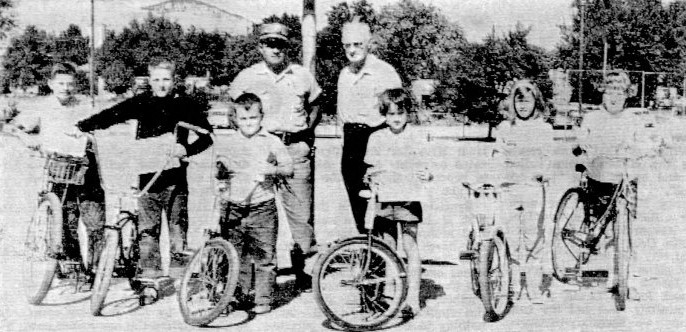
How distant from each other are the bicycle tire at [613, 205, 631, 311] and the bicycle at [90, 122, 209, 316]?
95.3 inches

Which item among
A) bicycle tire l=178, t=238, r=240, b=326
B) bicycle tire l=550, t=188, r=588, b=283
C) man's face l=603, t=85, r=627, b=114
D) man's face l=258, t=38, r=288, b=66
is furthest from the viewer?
bicycle tire l=550, t=188, r=588, b=283

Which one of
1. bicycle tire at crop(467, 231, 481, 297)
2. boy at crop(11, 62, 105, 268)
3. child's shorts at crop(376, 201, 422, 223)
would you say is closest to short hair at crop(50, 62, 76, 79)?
boy at crop(11, 62, 105, 268)

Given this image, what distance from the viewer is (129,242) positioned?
4.08m

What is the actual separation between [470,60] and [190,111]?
18.0 m

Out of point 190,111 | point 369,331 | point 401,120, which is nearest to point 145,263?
point 190,111

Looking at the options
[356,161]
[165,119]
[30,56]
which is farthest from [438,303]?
[30,56]

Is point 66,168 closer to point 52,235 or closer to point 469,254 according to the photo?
point 52,235

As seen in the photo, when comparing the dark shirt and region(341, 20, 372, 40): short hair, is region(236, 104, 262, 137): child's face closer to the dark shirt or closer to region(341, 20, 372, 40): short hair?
the dark shirt

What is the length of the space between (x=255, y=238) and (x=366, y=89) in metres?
1.12

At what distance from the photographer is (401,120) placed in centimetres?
386

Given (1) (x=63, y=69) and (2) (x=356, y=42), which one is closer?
(1) (x=63, y=69)

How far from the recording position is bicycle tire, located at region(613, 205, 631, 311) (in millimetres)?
4062

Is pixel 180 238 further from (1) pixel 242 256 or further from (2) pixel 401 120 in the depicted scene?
(2) pixel 401 120

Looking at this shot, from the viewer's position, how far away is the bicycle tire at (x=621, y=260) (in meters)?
4.06
